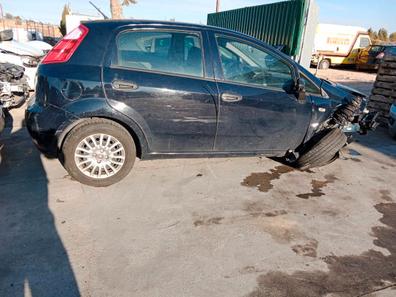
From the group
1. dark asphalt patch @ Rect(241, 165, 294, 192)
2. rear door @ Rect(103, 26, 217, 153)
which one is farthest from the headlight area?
dark asphalt patch @ Rect(241, 165, 294, 192)

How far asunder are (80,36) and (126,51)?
502 millimetres

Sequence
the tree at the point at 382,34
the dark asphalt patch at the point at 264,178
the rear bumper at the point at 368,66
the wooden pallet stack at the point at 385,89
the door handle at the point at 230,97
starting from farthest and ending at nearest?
the tree at the point at 382,34 < the rear bumper at the point at 368,66 < the wooden pallet stack at the point at 385,89 < the dark asphalt patch at the point at 264,178 < the door handle at the point at 230,97

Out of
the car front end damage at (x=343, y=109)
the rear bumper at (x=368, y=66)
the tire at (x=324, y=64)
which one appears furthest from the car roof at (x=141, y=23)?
the rear bumper at (x=368, y=66)

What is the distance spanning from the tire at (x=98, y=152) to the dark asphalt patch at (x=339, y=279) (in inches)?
76.4

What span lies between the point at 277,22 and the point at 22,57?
721cm

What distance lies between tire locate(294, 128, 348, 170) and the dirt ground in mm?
215

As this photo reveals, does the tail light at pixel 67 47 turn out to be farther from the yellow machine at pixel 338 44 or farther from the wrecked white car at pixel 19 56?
the yellow machine at pixel 338 44

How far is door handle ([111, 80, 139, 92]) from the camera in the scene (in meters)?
3.23

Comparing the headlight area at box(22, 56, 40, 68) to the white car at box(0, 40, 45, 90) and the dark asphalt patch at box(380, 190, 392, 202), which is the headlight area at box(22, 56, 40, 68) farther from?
the dark asphalt patch at box(380, 190, 392, 202)

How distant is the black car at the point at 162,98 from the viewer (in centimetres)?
324

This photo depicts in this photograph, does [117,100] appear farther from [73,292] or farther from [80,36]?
[73,292]

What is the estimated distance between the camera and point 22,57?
7555mm

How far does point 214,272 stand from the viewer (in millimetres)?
2418

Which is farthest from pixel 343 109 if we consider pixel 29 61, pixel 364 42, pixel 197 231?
pixel 364 42
